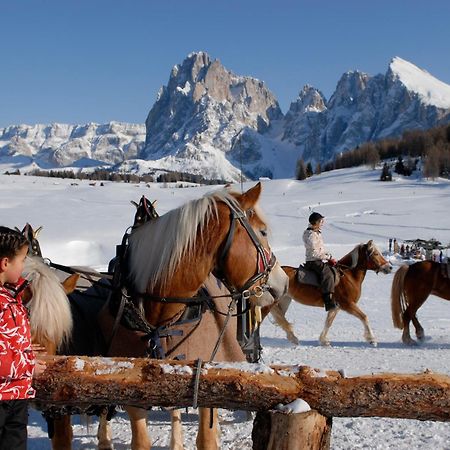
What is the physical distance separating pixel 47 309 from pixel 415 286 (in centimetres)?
783

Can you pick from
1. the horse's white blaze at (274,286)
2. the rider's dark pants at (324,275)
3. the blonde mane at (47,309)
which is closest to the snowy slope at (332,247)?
the horse's white blaze at (274,286)

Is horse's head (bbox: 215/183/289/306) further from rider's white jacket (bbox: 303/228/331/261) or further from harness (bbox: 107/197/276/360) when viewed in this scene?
rider's white jacket (bbox: 303/228/331/261)

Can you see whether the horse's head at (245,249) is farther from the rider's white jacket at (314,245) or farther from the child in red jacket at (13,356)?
the rider's white jacket at (314,245)

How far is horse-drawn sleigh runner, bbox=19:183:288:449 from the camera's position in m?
3.21

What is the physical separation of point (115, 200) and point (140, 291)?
5015cm

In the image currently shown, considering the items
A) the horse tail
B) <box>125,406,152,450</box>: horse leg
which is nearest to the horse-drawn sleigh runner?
<box>125,406,152,450</box>: horse leg

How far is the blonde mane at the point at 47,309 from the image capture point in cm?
302

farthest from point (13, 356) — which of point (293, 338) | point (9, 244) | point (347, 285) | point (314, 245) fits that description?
point (347, 285)

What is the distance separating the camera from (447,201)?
5088 cm

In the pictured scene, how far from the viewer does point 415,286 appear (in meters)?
9.45

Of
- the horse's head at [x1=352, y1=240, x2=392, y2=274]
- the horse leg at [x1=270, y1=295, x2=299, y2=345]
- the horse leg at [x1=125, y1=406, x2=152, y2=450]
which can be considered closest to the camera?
the horse leg at [x1=125, y1=406, x2=152, y2=450]

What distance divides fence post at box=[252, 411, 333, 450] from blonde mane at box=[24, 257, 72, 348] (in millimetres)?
1381

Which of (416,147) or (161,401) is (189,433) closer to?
(161,401)

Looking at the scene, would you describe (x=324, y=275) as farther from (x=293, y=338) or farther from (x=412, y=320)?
(x=412, y=320)
